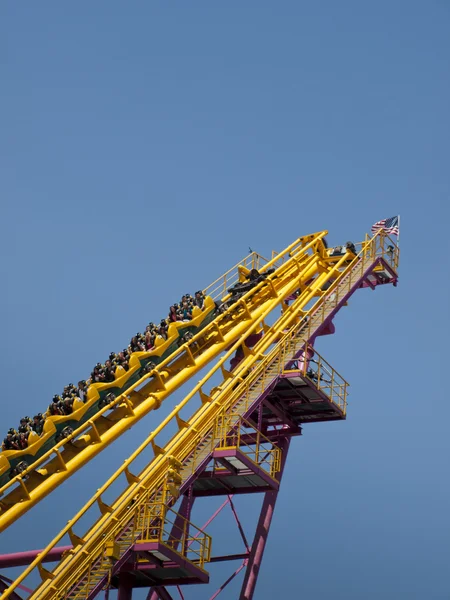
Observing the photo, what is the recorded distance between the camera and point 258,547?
41.9 m

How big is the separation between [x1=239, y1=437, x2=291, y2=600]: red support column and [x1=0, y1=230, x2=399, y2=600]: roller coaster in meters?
0.04

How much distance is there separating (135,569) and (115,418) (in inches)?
189

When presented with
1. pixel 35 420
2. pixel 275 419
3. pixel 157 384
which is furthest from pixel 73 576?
pixel 275 419

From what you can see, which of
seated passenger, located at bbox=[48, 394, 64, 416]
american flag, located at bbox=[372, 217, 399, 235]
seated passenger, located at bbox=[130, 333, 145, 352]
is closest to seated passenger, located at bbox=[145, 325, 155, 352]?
seated passenger, located at bbox=[130, 333, 145, 352]

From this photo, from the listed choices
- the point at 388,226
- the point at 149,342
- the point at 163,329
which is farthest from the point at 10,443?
the point at 388,226

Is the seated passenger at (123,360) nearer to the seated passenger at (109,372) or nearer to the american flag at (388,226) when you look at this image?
the seated passenger at (109,372)

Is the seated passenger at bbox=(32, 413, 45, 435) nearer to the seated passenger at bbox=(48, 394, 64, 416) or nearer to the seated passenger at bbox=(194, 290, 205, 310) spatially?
the seated passenger at bbox=(48, 394, 64, 416)

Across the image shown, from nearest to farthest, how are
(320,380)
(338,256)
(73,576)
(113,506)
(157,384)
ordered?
A: 1. (73,576)
2. (113,506)
3. (157,384)
4. (320,380)
5. (338,256)

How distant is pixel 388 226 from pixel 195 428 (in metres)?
16.2

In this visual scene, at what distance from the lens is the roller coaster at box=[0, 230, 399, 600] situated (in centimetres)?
3503

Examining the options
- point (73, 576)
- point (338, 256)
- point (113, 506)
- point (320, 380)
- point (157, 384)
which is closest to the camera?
point (73, 576)

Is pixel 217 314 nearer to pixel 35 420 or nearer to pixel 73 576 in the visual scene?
pixel 35 420

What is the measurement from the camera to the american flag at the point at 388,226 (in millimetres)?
51094

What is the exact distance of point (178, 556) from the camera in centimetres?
3500
